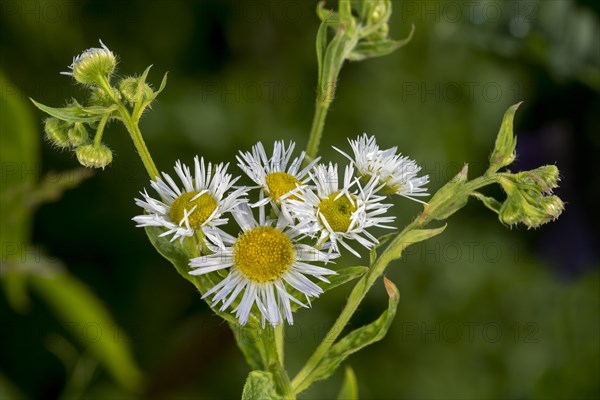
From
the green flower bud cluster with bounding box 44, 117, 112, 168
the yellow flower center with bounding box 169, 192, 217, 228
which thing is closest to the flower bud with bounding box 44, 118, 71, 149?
the green flower bud cluster with bounding box 44, 117, 112, 168

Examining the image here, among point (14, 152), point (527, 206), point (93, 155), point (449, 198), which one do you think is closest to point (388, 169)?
point (449, 198)

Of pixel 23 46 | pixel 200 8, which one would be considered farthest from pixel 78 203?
pixel 200 8

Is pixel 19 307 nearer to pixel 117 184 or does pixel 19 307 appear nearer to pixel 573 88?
pixel 117 184

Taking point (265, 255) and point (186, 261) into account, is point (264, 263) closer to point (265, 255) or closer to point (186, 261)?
point (265, 255)

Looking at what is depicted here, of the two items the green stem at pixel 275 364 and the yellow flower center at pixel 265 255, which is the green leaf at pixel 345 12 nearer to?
the yellow flower center at pixel 265 255

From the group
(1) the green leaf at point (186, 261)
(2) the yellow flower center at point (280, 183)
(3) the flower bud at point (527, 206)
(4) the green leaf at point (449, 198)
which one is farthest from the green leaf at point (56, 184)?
(3) the flower bud at point (527, 206)

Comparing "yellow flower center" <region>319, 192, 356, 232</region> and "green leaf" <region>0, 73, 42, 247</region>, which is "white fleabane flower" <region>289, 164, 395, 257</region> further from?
"green leaf" <region>0, 73, 42, 247</region>

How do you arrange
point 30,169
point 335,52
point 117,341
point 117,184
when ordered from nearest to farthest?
point 335,52
point 30,169
point 117,341
point 117,184
